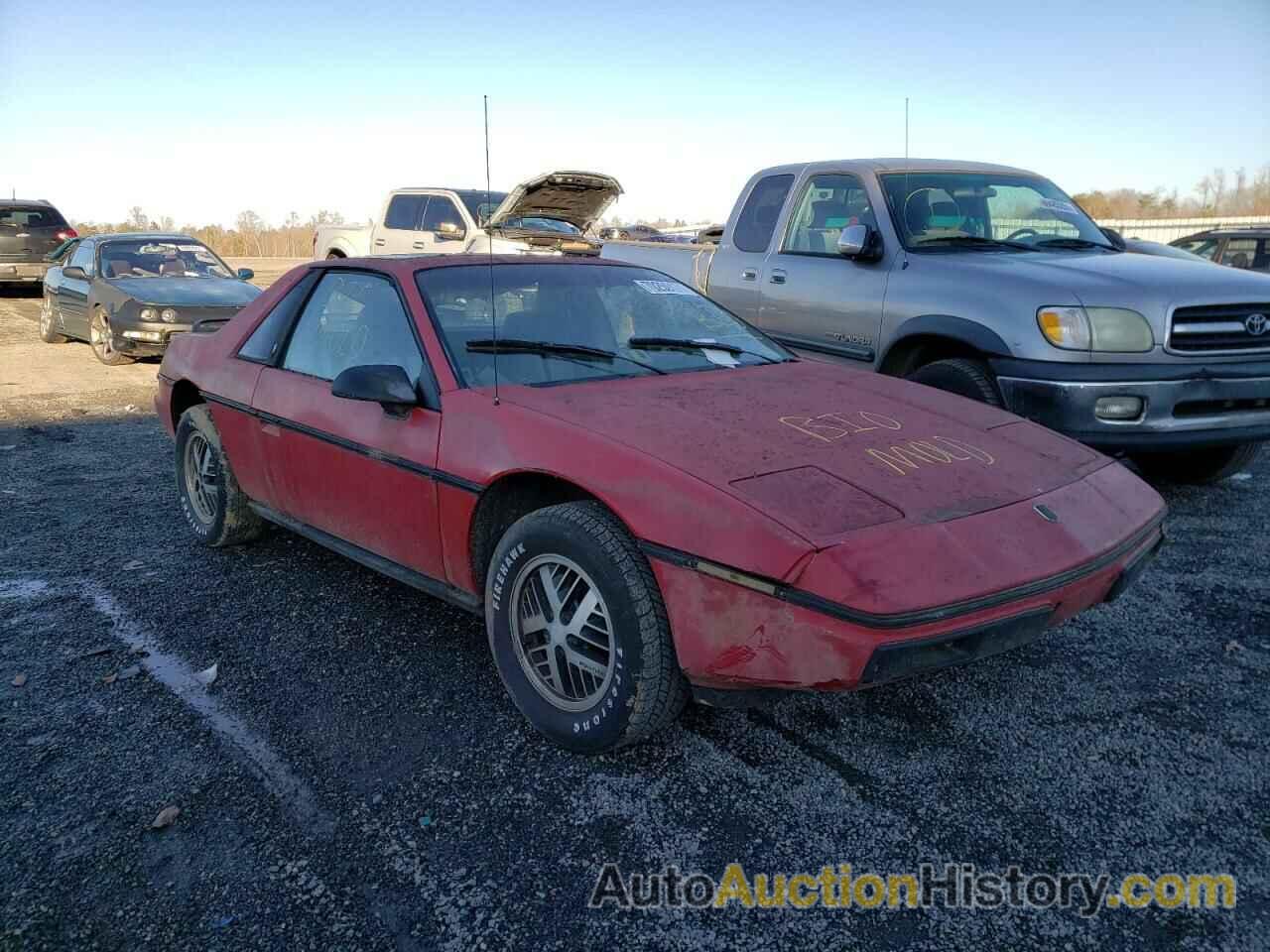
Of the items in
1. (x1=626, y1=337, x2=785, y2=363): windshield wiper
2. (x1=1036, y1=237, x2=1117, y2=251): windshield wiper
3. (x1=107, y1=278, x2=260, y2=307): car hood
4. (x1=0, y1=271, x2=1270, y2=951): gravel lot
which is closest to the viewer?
(x1=0, y1=271, x2=1270, y2=951): gravel lot

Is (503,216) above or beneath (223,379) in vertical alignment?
above

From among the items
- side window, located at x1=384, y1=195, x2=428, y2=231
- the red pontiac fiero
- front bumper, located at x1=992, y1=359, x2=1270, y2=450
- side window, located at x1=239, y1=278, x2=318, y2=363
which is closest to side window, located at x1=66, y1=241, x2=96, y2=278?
side window, located at x1=384, y1=195, x2=428, y2=231

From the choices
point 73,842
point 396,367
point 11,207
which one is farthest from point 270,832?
point 11,207

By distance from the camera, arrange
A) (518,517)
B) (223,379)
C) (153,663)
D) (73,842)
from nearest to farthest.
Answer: (73,842) → (518,517) → (153,663) → (223,379)

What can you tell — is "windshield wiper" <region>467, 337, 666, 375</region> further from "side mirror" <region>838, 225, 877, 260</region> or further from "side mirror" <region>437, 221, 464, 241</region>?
"side mirror" <region>437, 221, 464, 241</region>

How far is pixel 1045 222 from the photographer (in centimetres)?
570

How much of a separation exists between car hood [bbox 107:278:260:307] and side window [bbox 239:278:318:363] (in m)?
6.58

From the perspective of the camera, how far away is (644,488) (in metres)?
2.42

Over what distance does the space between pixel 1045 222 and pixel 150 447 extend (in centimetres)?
611

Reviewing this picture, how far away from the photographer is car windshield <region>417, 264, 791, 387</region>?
3.18m

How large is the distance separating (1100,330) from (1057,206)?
1.76 metres

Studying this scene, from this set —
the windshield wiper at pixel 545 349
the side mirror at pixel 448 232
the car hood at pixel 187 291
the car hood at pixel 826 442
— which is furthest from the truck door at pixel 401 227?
the car hood at pixel 826 442

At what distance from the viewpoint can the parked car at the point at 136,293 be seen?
10.1 metres

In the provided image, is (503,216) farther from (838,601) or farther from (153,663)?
(838,601)
